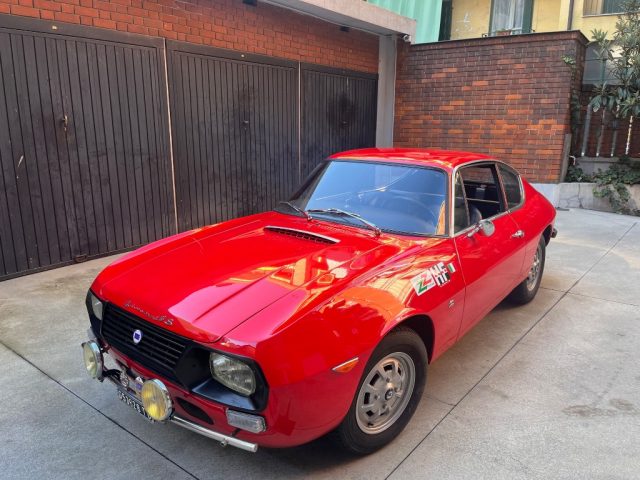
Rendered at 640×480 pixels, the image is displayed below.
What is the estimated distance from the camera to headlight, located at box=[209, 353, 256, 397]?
6.88 feet

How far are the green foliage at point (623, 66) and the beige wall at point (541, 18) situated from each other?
11.0 ft

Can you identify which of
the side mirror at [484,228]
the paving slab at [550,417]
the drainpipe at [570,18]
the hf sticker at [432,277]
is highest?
the drainpipe at [570,18]

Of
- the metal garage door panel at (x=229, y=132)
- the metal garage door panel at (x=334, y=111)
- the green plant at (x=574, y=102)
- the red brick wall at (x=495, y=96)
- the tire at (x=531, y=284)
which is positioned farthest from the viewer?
the red brick wall at (x=495, y=96)

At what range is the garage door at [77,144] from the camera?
5.21 metres

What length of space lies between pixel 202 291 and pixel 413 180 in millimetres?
1771

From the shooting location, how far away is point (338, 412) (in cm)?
225

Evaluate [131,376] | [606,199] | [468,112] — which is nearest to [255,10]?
[468,112]

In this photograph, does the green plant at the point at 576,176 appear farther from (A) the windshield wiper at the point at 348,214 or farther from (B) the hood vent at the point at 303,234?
(B) the hood vent at the point at 303,234

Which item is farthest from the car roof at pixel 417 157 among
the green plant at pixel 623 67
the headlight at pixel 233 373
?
the green plant at pixel 623 67

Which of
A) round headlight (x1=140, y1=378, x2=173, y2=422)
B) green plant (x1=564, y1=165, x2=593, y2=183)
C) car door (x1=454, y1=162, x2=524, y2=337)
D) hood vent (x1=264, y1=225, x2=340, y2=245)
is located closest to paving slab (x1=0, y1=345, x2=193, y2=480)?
round headlight (x1=140, y1=378, x2=173, y2=422)

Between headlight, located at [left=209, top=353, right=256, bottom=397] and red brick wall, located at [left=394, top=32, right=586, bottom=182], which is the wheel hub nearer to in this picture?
headlight, located at [left=209, top=353, right=256, bottom=397]

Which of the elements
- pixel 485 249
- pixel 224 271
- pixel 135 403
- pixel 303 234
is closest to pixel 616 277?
pixel 485 249

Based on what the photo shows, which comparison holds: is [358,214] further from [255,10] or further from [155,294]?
[255,10]

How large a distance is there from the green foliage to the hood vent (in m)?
8.46
